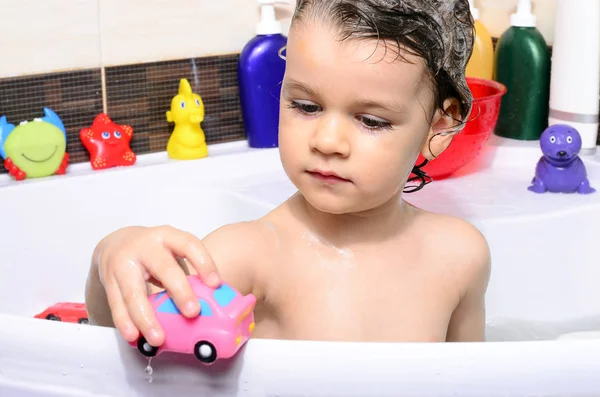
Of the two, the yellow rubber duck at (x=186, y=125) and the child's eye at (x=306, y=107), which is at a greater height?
the child's eye at (x=306, y=107)

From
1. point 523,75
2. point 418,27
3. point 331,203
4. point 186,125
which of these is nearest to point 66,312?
point 186,125

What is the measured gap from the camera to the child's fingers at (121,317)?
2.61ft

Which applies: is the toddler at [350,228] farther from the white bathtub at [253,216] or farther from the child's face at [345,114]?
the white bathtub at [253,216]

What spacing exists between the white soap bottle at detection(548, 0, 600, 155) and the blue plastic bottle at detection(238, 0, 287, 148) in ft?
1.74

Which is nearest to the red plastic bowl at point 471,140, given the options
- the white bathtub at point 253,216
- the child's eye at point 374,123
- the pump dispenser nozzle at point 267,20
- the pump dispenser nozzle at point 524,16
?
the white bathtub at point 253,216

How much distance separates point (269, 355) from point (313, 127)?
27 cm

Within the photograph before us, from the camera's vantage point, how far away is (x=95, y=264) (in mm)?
921

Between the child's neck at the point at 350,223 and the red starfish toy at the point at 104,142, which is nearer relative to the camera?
the child's neck at the point at 350,223

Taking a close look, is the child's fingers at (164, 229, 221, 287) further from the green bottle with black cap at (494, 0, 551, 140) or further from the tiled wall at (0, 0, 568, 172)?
the green bottle with black cap at (494, 0, 551, 140)

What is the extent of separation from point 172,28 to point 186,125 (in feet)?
0.61

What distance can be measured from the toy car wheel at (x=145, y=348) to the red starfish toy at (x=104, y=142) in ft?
2.92

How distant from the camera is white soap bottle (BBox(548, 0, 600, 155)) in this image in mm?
1669

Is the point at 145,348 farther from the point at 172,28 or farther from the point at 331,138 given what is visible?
the point at 172,28

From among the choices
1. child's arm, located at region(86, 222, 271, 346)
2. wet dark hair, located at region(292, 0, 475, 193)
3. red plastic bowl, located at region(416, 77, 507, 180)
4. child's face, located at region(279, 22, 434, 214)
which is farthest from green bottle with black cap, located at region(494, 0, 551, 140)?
child's arm, located at region(86, 222, 271, 346)
